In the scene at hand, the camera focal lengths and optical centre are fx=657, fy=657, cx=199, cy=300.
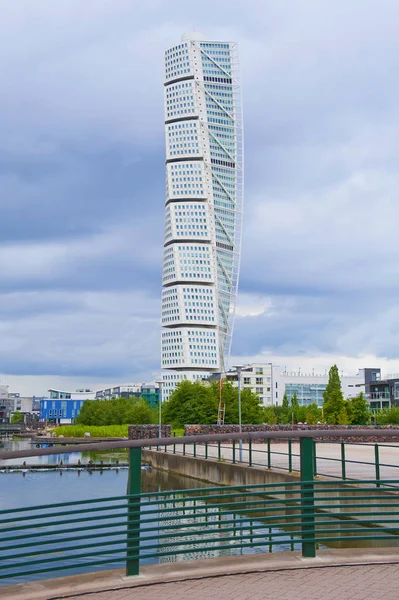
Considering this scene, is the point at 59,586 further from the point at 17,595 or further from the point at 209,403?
the point at 209,403

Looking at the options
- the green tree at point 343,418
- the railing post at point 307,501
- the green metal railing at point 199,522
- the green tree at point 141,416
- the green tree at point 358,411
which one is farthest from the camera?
the green tree at point 141,416

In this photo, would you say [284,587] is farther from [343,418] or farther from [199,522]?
[343,418]

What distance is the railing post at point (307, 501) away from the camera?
24.4ft

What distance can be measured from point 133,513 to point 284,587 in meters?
1.67

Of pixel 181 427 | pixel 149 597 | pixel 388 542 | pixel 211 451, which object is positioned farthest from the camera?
pixel 181 427

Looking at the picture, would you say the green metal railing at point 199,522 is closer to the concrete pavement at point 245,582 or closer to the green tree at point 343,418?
the concrete pavement at point 245,582

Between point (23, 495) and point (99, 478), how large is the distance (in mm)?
10851

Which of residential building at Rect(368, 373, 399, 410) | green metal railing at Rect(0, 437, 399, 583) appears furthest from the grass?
green metal railing at Rect(0, 437, 399, 583)

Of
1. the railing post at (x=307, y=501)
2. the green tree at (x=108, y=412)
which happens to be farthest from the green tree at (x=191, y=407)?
the railing post at (x=307, y=501)

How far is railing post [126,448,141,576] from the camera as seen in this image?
6.81 meters

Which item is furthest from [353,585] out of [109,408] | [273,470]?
[109,408]

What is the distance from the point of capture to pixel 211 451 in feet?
118

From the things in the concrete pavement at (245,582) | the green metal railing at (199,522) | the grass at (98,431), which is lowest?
the grass at (98,431)

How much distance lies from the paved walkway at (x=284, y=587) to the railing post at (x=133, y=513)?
35 centimetres
